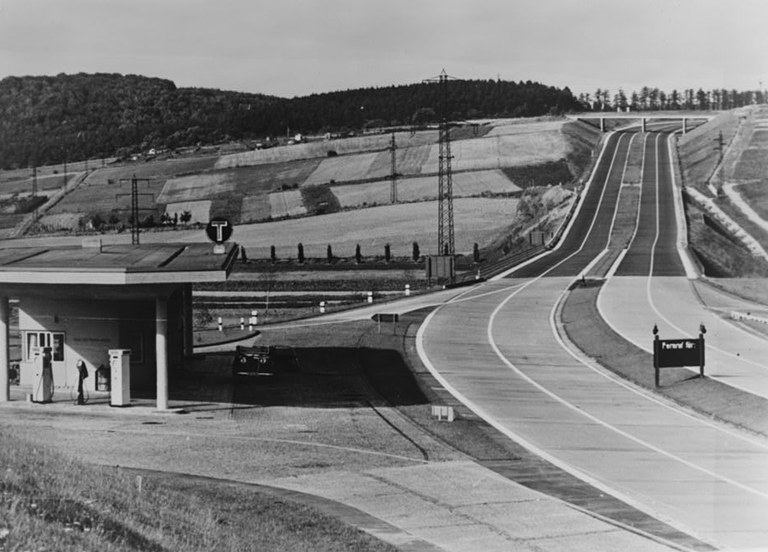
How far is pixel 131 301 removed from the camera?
145 feet

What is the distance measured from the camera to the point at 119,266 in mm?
39344

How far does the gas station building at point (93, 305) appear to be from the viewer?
39.8 m

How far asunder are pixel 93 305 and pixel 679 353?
22061 mm

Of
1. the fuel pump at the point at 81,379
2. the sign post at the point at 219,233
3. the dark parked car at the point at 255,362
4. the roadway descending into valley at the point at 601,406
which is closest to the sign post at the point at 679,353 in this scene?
the roadway descending into valley at the point at 601,406

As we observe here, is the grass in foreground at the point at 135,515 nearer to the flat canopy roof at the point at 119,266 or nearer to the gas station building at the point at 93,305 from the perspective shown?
the flat canopy roof at the point at 119,266

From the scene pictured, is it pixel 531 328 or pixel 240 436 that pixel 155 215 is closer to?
pixel 531 328

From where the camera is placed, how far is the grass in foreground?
16.3 metres

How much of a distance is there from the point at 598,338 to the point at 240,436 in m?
30.8

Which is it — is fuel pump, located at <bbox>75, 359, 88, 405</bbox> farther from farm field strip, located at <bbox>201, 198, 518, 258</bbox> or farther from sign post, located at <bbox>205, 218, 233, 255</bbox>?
farm field strip, located at <bbox>201, 198, 518, 258</bbox>

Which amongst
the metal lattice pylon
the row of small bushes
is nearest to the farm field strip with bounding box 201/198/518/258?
the metal lattice pylon

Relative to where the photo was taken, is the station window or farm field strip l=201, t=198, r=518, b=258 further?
farm field strip l=201, t=198, r=518, b=258

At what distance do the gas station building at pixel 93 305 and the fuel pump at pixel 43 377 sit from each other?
14 cm

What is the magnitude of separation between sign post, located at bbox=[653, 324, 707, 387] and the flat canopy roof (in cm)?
1645

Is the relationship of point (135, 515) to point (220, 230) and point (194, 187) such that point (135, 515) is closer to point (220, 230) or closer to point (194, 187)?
point (220, 230)
